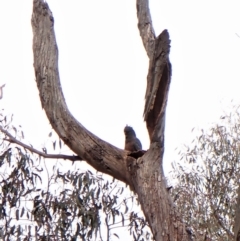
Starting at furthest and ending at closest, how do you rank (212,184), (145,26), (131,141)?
(212,184)
(145,26)
(131,141)

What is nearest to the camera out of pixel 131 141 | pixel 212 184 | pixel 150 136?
pixel 150 136

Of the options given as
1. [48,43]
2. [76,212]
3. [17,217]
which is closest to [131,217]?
[76,212]

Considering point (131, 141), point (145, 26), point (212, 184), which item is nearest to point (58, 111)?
point (131, 141)

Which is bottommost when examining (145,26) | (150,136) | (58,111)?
(150,136)

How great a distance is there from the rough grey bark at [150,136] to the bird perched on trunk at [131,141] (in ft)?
0.14

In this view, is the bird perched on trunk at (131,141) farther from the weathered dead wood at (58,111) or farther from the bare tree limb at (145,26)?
the bare tree limb at (145,26)

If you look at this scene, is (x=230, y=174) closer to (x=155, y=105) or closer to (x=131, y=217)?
(x=131, y=217)

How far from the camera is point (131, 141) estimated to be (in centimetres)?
277

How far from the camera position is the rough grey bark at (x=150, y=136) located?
8.17ft

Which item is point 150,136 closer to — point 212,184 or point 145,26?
point 145,26

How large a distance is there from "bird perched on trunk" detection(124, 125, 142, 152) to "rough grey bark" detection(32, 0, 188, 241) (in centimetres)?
4

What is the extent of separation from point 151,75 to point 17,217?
259 cm

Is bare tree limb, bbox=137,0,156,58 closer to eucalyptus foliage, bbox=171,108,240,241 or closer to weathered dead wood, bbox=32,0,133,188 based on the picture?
weathered dead wood, bbox=32,0,133,188

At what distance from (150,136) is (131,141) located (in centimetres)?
14
